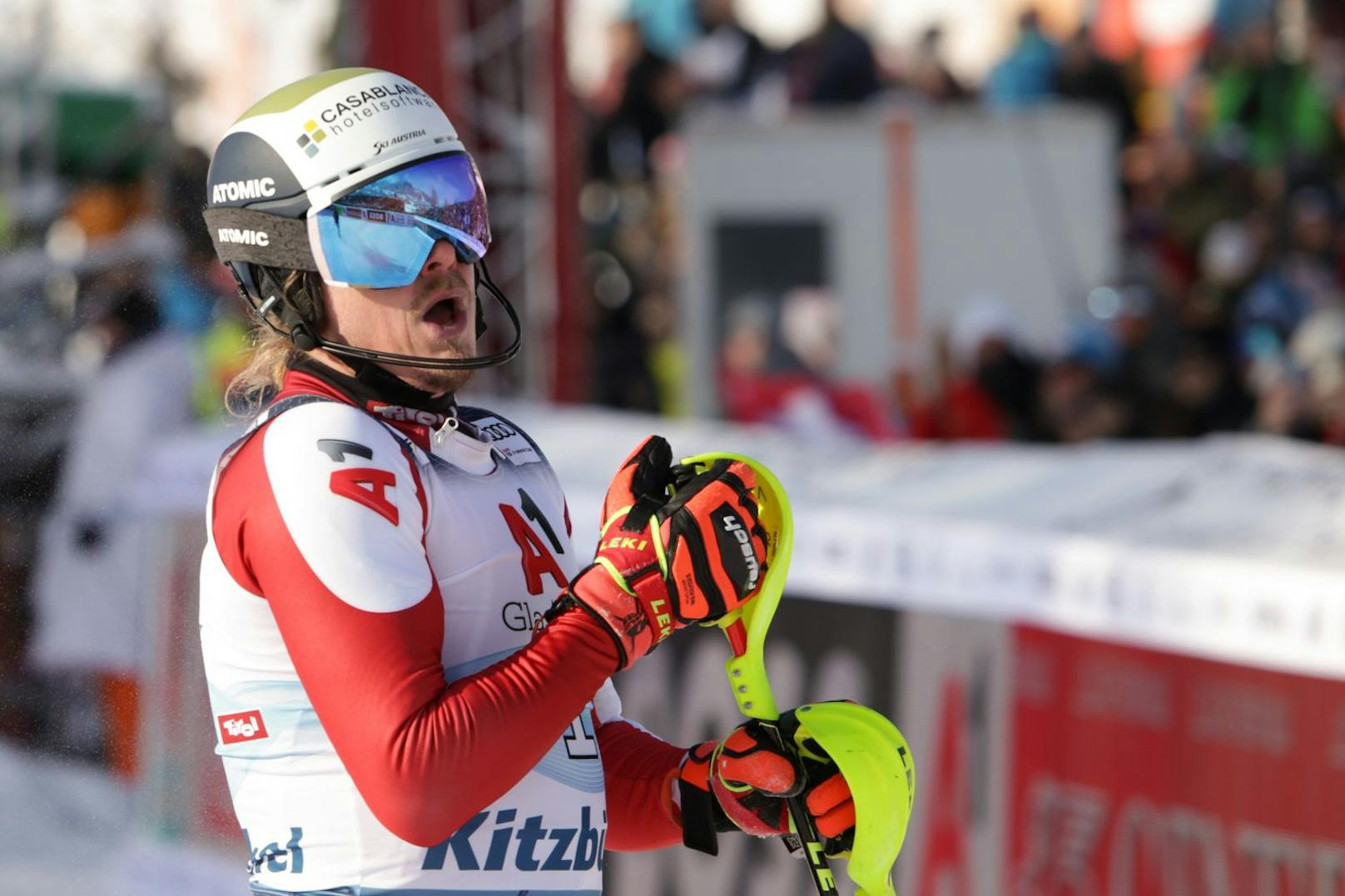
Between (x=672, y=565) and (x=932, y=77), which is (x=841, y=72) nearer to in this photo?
(x=932, y=77)

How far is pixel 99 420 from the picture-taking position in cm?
509

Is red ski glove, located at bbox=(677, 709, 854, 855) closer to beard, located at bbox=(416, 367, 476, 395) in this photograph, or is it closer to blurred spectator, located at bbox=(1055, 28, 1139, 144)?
beard, located at bbox=(416, 367, 476, 395)

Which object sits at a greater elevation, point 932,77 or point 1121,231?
point 932,77

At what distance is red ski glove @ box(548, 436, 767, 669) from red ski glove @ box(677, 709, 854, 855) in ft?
0.78

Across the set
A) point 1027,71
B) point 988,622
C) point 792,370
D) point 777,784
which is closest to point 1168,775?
point 988,622

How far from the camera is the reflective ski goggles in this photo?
206cm

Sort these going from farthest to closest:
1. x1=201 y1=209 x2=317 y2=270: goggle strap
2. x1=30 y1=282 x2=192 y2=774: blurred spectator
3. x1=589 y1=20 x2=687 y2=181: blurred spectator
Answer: x1=589 y1=20 x2=687 y2=181: blurred spectator → x1=30 y1=282 x2=192 y2=774: blurred spectator → x1=201 y1=209 x2=317 y2=270: goggle strap

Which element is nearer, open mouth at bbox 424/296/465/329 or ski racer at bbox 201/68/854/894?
ski racer at bbox 201/68/854/894

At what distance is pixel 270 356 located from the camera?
226 centimetres

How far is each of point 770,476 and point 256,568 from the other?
63 centimetres

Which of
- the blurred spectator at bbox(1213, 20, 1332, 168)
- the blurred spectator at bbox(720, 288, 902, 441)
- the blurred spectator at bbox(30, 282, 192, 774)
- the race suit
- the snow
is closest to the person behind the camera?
the race suit

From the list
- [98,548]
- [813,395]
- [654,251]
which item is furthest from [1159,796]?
[654,251]

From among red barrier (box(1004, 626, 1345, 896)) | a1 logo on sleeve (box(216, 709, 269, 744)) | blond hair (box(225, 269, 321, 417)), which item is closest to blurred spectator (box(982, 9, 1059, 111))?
red barrier (box(1004, 626, 1345, 896))

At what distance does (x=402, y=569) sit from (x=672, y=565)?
0.30 meters
